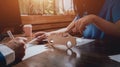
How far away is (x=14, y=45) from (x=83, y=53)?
16.1 inches

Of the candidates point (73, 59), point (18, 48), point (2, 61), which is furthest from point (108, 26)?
point (2, 61)

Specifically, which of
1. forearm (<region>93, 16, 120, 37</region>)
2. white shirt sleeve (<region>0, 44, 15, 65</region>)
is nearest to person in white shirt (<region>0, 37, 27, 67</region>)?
white shirt sleeve (<region>0, 44, 15, 65</region>)

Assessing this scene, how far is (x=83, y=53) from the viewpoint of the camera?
1016mm

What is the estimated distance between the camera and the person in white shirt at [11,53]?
860 mm

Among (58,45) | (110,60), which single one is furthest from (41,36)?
(110,60)

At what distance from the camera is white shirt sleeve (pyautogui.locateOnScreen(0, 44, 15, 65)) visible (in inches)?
34.3

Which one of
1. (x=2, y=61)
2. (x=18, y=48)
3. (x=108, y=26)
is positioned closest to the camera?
(x=2, y=61)

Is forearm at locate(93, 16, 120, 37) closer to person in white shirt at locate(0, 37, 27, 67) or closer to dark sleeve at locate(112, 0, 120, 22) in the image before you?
dark sleeve at locate(112, 0, 120, 22)

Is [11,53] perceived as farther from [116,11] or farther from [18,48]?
[116,11]

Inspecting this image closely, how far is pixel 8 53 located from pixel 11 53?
18 mm

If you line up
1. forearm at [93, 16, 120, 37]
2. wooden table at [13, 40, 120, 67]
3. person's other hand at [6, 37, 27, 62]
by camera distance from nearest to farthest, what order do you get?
wooden table at [13, 40, 120, 67]
person's other hand at [6, 37, 27, 62]
forearm at [93, 16, 120, 37]

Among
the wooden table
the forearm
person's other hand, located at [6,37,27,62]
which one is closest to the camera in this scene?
the wooden table

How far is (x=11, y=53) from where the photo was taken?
90 centimetres

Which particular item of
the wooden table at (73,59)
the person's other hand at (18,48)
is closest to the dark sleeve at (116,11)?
the wooden table at (73,59)
